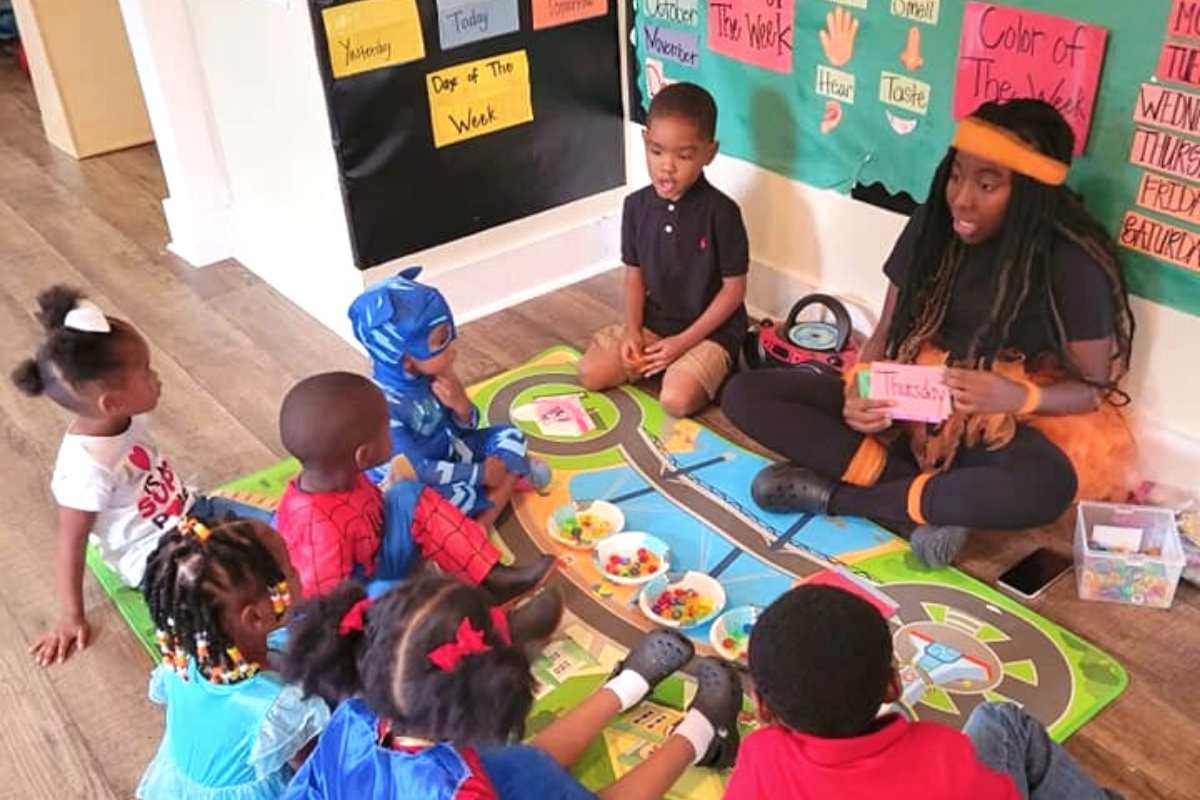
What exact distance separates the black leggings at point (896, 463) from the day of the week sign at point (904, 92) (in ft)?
1.85

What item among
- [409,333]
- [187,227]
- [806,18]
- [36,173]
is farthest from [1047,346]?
[36,173]

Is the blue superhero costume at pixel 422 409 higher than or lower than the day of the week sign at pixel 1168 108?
lower

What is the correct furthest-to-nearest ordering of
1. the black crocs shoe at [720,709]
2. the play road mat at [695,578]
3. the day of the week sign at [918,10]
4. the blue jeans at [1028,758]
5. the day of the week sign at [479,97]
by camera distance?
the day of the week sign at [479,97] → the day of the week sign at [918,10] → the play road mat at [695,578] → the black crocs shoe at [720,709] → the blue jeans at [1028,758]

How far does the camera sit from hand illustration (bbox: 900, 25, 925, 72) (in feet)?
7.18

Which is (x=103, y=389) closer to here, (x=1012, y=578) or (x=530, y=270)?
(x=530, y=270)

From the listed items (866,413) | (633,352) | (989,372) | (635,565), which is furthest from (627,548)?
(989,372)

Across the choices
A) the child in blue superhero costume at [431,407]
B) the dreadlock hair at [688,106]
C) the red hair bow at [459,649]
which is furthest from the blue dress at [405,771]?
the dreadlock hair at [688,106]

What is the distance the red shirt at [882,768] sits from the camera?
1.08 metres

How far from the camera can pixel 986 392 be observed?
6.49 ft

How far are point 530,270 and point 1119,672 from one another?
5.62 feet

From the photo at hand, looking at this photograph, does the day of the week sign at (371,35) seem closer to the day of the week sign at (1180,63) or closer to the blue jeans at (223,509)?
the blue jeans at (223,509)

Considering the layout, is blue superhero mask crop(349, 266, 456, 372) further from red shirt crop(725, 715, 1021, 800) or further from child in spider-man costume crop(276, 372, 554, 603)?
red shirt crop(725, 715, 1021, 800)

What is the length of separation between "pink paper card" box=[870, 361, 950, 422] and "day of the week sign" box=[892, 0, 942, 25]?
2.19 ft

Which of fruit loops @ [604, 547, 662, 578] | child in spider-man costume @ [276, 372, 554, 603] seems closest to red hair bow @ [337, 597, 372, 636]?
child in spider-man costume @ [276, 372, 554, 603]
